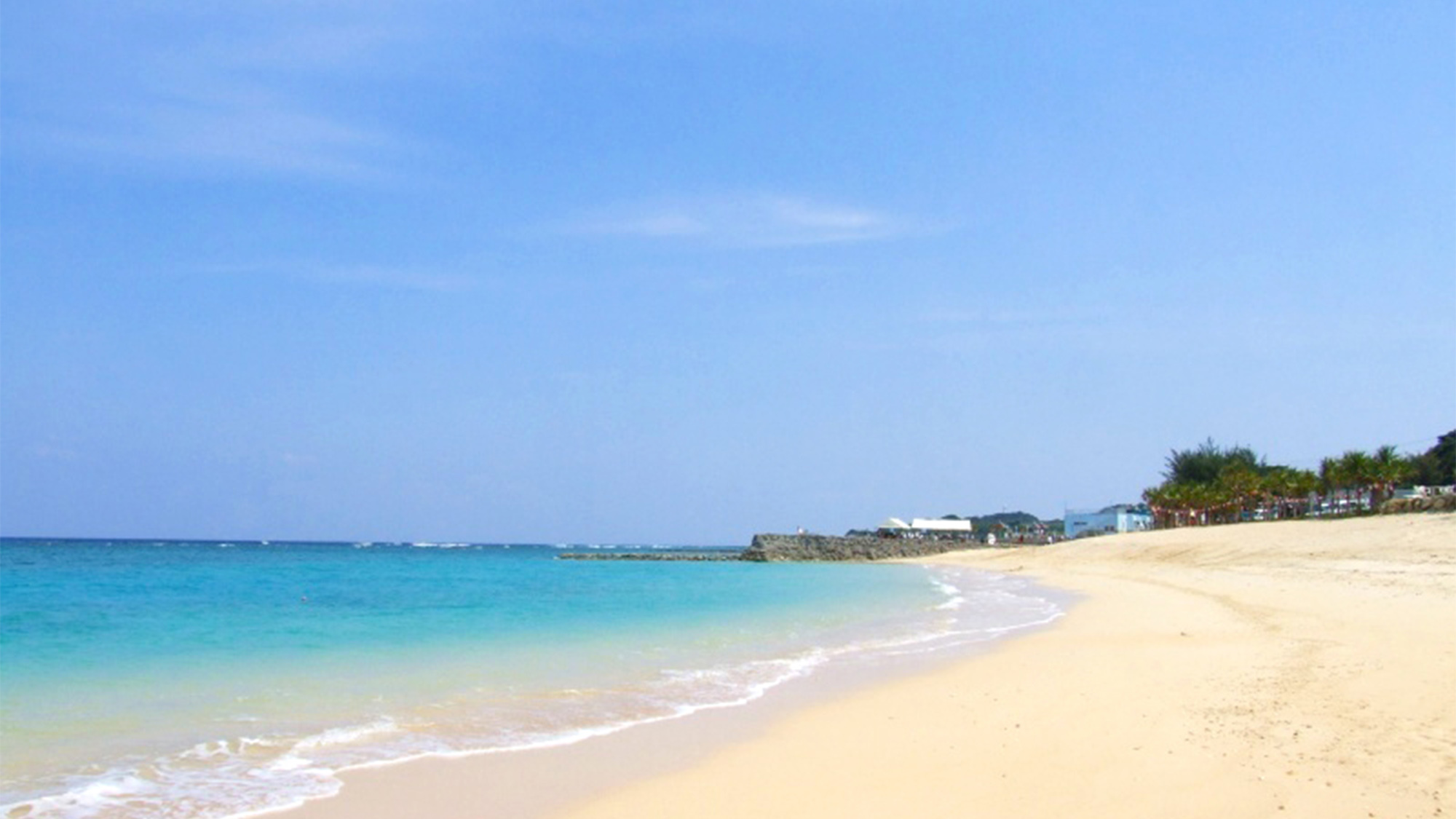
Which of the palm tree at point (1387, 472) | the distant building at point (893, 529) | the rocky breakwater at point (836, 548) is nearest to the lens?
the palm tree at point (1387, 472)

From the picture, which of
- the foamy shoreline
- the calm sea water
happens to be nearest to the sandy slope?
the foamy shoreline

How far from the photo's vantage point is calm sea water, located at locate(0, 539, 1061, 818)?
8.41 m

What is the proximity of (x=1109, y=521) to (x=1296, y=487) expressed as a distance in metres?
33.5

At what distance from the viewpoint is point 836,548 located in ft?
281

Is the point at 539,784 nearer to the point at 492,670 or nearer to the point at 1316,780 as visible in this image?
the point at 1316,780

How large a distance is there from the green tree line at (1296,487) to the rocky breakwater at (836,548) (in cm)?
1783

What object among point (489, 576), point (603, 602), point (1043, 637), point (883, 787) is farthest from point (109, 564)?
point (883, 787)

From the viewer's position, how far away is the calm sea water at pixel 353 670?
27.6ft

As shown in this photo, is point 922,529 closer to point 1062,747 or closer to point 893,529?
point 893,529

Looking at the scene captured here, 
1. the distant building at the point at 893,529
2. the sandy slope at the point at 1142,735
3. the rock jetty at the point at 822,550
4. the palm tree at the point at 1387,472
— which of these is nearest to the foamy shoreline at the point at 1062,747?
the sandy slope at the point at 1142,735

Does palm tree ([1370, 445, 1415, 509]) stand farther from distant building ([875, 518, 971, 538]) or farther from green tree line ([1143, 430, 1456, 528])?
distant building ([875, 518, 971, 538])

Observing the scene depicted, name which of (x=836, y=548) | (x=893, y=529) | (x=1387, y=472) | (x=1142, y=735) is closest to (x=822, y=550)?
(x=836, y=548)

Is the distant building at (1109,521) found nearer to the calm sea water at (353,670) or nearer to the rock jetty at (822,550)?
the rock jetty at (822,550)

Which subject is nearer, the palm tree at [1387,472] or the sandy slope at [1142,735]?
the sandy slope at [1142,735]
